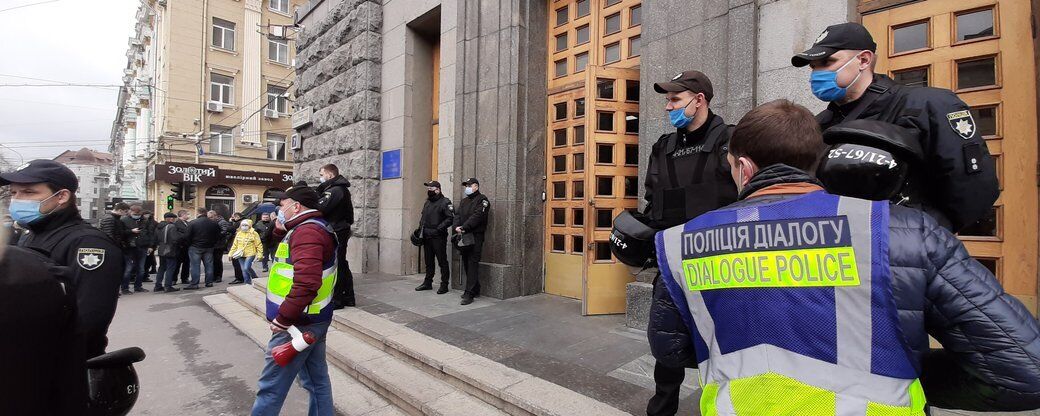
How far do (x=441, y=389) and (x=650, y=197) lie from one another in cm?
219

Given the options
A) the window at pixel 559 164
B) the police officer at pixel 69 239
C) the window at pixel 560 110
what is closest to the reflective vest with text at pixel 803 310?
the police officer at pixel 69 239

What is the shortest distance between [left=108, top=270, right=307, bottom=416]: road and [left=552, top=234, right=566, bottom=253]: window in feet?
11.7

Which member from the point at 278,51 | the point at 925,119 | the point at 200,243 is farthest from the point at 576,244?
the point at 278,51

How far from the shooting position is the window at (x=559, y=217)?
20.3 feet

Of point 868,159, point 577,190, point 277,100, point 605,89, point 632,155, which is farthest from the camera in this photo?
point 277,100

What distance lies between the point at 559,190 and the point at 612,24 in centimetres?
229

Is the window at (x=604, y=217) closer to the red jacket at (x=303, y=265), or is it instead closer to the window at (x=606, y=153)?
the window at (x=606, y=153)

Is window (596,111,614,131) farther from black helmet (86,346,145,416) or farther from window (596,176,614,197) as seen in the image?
black helmet (86,346,145,416)

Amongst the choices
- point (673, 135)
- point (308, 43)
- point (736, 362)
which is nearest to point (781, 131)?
point (736, 362)

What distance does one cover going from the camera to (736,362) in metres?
1.13

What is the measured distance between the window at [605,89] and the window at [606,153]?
569 mm

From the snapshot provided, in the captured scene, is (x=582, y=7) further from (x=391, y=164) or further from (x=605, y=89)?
(x=391, y=164)

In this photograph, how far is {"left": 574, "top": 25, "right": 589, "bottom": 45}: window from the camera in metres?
6.06

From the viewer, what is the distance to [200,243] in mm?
9477
